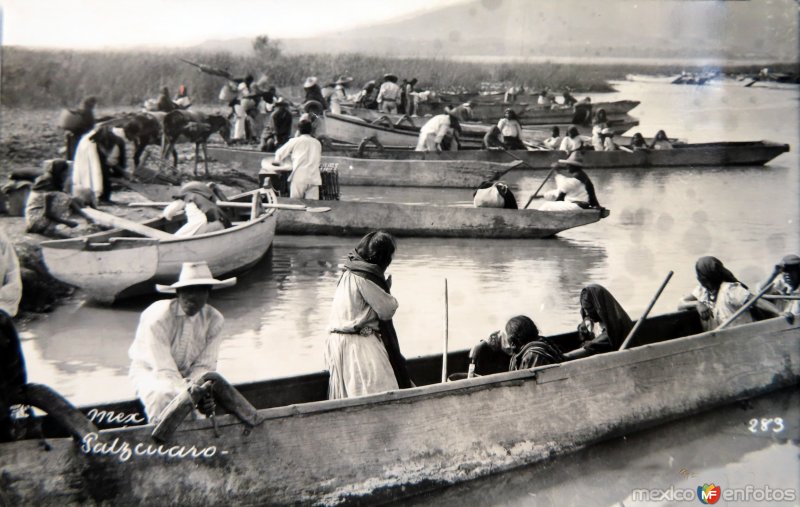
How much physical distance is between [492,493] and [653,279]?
208 centimetres

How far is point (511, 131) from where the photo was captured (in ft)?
19.0

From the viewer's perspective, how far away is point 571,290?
4.55 m

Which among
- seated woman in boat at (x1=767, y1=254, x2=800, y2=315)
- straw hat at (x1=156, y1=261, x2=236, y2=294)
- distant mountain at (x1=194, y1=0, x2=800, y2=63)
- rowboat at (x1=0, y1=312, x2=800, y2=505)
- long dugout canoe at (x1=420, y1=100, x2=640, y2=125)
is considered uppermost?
distant mountain at (x1=194, y1=0, x2=800, y2=63)

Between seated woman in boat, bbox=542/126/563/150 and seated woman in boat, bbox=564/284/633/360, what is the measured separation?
8.66ft

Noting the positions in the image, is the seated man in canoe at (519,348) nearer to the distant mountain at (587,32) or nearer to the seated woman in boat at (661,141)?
the distant mountain at (587,32)

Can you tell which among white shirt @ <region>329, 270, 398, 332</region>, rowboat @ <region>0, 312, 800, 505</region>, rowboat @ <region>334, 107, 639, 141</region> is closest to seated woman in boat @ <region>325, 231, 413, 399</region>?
white shirt @ <region>329, 270, 398, 332</region>

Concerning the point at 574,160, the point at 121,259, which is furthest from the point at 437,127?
the point at 121,259

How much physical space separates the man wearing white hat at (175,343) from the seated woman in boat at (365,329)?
1.52 feet

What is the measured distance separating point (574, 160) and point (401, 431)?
123 inches

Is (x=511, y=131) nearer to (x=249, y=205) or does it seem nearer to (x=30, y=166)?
(x=249, y=205)

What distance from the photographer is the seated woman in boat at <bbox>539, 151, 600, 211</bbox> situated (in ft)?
17.1

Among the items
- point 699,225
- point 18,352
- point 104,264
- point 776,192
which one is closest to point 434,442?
point 18,352

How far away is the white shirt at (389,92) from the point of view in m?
5.07

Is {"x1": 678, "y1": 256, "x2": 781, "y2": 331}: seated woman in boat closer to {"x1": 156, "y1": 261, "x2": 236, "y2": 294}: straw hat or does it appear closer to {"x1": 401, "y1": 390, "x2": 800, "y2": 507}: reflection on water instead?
{"x1": 401, "y1": 390, "x2": 800, "y2": 507}: reflection on water
